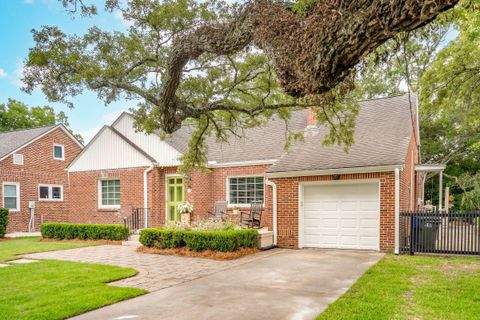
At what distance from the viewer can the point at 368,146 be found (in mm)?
11969

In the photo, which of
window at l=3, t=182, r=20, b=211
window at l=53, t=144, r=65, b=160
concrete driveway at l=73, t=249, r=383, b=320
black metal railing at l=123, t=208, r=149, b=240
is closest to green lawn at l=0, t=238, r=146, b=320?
concrete driveway at l=73, t=249, r=383, b=320

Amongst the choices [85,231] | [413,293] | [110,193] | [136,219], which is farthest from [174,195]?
[413,293]

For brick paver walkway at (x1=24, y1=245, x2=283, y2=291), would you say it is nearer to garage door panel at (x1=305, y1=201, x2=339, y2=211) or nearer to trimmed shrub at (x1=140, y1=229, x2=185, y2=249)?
trimmed shrub at (x1=140, y1=229, x2=185, y2=249)

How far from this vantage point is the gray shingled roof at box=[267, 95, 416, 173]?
11125mm

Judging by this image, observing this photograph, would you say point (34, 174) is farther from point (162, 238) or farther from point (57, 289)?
point (57, 289)

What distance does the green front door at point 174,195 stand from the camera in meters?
15.8

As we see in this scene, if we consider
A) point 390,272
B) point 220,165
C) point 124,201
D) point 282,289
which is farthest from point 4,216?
point 390,272

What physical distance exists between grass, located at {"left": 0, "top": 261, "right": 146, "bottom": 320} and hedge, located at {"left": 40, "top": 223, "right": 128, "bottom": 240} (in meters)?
4.81

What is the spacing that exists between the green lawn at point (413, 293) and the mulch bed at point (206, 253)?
374 centimetres

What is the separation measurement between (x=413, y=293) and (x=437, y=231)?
16.9 ft

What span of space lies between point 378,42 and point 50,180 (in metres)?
21.8

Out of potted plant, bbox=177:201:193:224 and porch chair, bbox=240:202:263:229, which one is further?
potted plant, bbox=177:201:193:224

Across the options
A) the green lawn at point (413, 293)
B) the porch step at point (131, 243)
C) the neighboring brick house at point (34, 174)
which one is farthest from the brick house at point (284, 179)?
the neighboring brick house at point (34, 174)

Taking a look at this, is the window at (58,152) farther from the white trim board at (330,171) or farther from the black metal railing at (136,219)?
the white trim board at (330,171)
